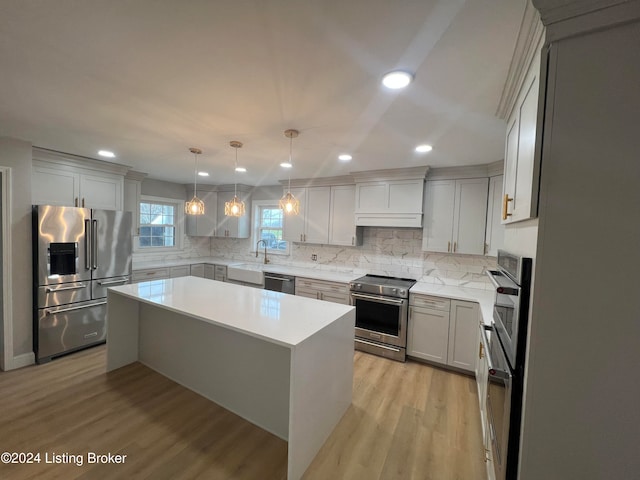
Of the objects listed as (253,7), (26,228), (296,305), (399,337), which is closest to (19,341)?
(26,228)

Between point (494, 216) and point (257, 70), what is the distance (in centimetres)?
295

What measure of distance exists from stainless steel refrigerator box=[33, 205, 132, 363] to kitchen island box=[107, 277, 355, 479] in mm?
783

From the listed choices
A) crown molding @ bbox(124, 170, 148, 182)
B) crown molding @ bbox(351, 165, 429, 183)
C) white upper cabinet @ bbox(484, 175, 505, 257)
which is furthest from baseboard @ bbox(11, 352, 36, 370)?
white upper cabinet @ bbox(484, 175, 505, 257)

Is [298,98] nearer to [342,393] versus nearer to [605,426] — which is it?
[605,426]

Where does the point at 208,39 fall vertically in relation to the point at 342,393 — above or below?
above

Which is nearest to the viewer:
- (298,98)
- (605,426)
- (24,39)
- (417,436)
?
(605,426)

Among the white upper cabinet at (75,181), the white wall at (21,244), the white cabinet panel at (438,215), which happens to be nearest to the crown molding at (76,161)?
the white upper cabinet at (75,181)

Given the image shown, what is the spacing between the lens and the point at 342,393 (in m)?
2.22

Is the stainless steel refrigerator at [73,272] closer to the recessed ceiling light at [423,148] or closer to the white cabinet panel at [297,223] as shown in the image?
the white cabinet panel at [297,223]

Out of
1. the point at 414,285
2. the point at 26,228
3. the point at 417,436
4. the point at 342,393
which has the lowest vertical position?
the point at 417,436

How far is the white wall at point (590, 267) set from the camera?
2.83 feet

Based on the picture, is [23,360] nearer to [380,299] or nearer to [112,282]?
[112,282]

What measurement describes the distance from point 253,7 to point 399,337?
332cm

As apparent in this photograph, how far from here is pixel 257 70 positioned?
1386mm
